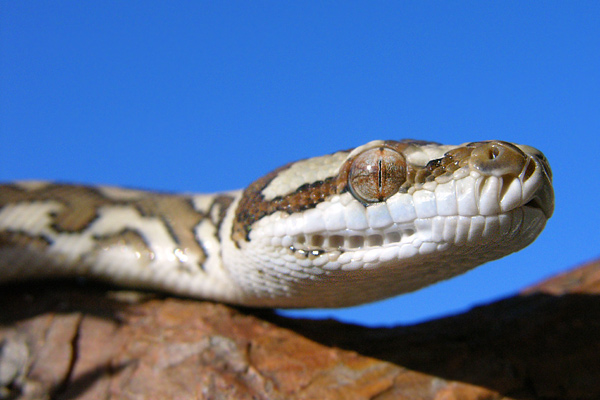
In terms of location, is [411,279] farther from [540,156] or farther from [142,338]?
[142,338]

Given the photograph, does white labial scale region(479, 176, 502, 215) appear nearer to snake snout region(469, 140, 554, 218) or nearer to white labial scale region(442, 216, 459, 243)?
snake snout region(469, 140, 554, 218)

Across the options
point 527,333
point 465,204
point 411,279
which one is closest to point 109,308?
point 411,279

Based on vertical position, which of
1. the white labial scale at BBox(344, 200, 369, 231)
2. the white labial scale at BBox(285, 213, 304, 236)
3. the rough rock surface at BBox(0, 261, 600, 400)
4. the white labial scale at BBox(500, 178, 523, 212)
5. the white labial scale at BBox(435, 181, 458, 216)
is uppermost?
the white labial scale at BBox(285, 213, 304, 236)

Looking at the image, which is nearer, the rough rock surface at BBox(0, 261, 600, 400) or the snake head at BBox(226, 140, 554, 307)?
the snake head at BBox(226, 140, 554, 307)

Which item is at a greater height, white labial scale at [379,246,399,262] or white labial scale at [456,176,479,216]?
white labial scale at [456,176,479,216]

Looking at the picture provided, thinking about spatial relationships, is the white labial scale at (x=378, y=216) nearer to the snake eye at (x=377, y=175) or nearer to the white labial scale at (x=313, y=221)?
the snake eye at (x=377, y=175)

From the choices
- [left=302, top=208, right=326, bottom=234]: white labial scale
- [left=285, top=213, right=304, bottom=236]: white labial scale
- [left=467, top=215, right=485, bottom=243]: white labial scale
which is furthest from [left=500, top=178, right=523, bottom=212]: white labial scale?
[left=285, top=213, right=304, bottom=236]: white labial scale

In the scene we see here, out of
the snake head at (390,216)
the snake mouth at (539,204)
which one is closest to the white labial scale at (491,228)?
the snake head at (390,216)
